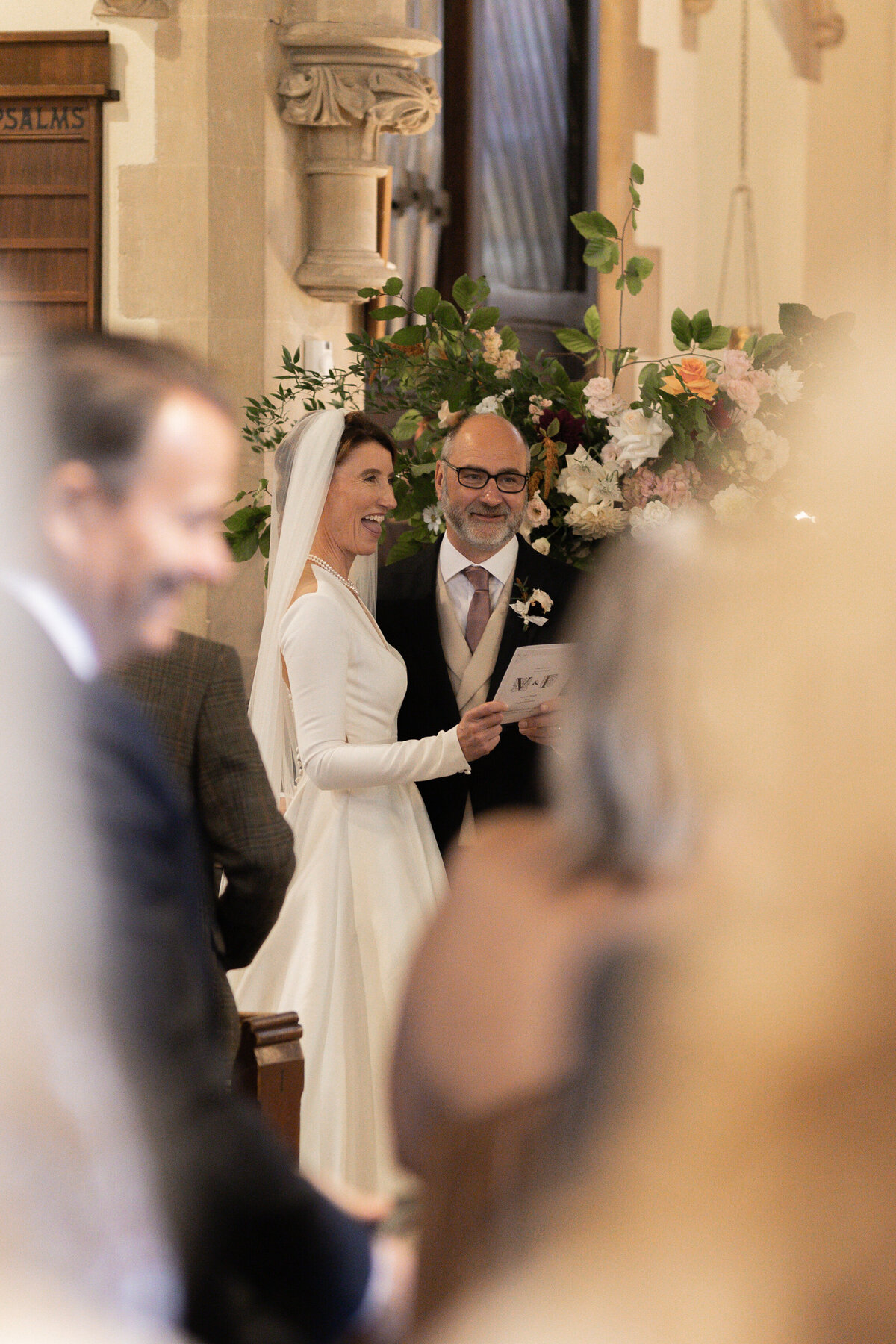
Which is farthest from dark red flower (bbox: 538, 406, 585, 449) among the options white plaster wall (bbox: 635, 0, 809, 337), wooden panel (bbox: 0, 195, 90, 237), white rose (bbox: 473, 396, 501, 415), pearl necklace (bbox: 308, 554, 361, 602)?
white plaster wall (bbox: 635, 0, 809, 337)

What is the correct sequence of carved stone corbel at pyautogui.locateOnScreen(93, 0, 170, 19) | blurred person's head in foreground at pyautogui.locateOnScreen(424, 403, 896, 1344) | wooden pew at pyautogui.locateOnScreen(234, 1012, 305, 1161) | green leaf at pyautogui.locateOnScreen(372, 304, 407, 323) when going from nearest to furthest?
blurred person's head in foreground at pyautogui.locateOnScreen(424, 403, 896, 1344)
wooden pew at pyautogui.locateOnScreen(234, 1012, 305, 1161)
green leaf at pyautogui.locateOnScreen(372, 304, 407, 323)
carved stone corbel at pyautogui.locateOnScreen(93, 0, 170, 19)

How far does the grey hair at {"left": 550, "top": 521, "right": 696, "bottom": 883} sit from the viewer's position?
→ 2.84 feet

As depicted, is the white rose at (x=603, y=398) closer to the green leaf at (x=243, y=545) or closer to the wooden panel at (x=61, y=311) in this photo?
the green leaf at (x=243, y=545)

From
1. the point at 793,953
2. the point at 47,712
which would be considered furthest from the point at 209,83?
the point at 793,953

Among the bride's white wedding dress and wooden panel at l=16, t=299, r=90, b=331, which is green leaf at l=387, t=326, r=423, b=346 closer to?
the bride's white wedding dress

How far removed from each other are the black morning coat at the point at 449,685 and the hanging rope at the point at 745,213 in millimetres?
6159

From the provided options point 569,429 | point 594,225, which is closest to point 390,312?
point 594,225

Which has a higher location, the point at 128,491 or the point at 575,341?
the point at 575,341

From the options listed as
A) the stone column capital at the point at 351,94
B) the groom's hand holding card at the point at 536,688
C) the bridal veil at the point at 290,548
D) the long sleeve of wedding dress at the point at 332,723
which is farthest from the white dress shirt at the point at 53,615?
the stone column capital at the point at 351,94

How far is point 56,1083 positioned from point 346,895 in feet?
6.64

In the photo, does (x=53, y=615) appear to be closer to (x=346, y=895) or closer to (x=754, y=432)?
(x=346, y=895)

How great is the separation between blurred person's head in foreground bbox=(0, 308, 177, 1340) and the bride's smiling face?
2030 mm

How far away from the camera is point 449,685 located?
3.15 meters

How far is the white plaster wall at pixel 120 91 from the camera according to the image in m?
4.88
